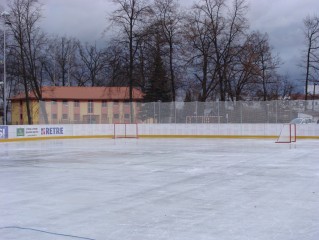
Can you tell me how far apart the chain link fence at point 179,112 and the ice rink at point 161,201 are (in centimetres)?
1765

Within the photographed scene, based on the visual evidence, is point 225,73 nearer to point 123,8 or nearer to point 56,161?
point 123,8

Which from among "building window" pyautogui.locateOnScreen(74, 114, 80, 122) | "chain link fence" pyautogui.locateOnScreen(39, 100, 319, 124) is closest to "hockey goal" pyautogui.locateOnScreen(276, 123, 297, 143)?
"chain link fence" pyautogui.locateOnScreen(39, 100, 319, 124)

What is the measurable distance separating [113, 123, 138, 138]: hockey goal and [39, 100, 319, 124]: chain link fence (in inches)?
17.1

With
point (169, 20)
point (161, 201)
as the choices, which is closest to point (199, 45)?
point (169, 20)

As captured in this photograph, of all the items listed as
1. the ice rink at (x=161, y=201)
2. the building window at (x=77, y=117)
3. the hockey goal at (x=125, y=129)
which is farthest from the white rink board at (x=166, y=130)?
the ice rink at (x=161, y=201)

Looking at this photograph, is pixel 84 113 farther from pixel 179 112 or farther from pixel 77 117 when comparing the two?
pixel 179 112

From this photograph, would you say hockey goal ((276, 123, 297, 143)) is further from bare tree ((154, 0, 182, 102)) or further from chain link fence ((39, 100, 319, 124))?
bare tree ((154, 0, 182, 102))

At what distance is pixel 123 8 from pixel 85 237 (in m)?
38.2

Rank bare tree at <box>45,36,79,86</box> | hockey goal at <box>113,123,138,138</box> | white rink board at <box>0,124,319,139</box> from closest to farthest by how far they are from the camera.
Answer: white rink board at <box>0,124,319,139</box> < hockey goal at <box>113,123,138,138</box> < bare tree at <box>45,36,79,86</box>

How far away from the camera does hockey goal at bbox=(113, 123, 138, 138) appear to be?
3681cm

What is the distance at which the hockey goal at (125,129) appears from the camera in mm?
36812

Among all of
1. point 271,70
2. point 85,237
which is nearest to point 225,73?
point 271,70

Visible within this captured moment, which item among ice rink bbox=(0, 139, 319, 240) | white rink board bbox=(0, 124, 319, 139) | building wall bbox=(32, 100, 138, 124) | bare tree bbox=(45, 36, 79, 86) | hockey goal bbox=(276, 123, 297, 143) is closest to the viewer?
ice rink bbox=(0, 139, 319, 240)

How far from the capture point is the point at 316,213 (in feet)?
24.3
